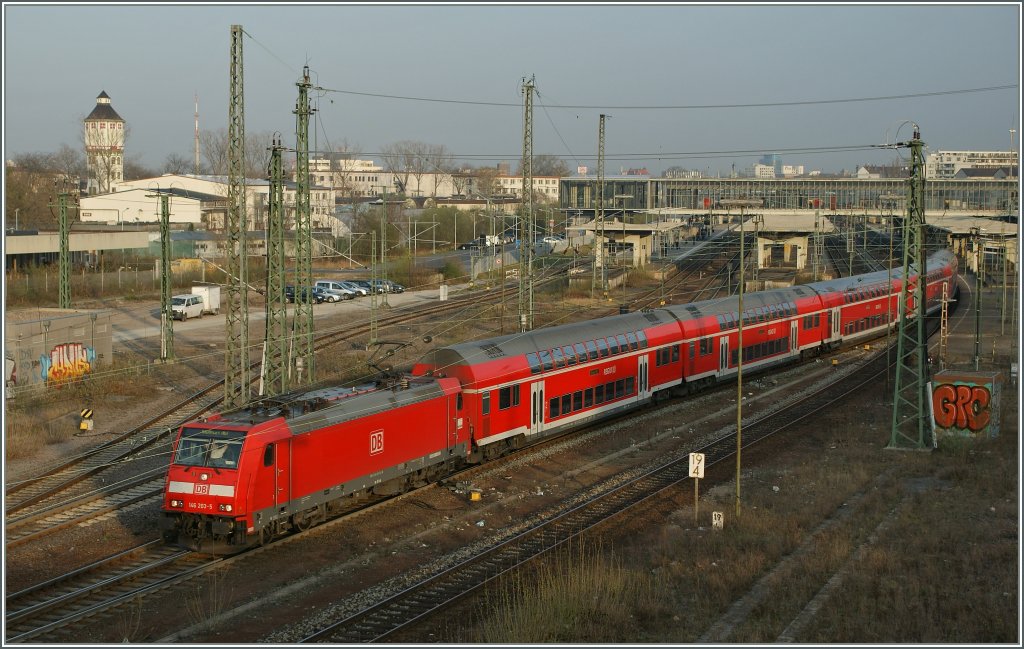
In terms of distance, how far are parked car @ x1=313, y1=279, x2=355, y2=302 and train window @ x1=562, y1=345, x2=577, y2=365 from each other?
138ft

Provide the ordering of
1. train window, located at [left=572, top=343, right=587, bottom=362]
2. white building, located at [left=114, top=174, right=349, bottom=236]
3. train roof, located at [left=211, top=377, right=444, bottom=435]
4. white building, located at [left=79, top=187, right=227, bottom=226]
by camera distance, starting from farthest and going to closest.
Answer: white building, located at [left=114, top=174, right=349, bottom=236] → white building, located at [left=79, top=187, right=227, bottom=226] → train window, located at [left=572, top=343, right=587, bottom=362] → train roof, located at [left=211, top=377, right=444, bottom=435]

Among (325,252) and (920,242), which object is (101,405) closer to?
(920,242)

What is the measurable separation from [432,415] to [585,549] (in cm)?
557

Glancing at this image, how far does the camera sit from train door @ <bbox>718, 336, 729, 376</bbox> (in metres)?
40.2

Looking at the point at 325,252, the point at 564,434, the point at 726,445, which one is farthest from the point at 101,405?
the point at 325,252

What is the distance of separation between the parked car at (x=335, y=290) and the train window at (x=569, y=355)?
138 ft

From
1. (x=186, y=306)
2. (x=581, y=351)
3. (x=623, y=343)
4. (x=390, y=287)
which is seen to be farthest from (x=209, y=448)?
(x=390, y=287)

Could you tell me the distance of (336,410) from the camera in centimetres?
2164

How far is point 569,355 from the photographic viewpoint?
30891 millimetres

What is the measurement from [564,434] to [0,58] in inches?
756

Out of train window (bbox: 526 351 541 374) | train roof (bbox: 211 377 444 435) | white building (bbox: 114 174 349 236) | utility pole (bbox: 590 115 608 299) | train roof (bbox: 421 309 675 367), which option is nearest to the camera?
train roof (bbox: 211 377 444 435)

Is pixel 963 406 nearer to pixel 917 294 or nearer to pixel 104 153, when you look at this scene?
pixel 917 294

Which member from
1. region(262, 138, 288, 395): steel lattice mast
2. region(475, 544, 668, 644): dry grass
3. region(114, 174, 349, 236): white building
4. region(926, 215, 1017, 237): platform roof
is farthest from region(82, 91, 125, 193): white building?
region(475, 544, 668, 644): dry grass

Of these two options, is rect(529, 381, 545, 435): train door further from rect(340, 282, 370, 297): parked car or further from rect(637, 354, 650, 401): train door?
rect(340, 282, 370, 297): parked car
